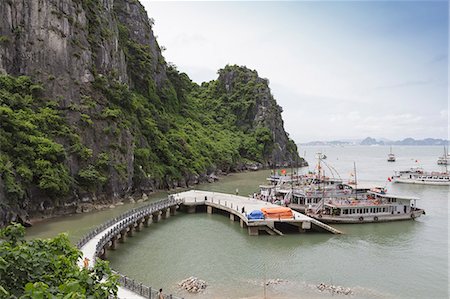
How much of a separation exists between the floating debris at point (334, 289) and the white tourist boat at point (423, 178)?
2793 inches

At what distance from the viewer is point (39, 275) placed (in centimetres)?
931

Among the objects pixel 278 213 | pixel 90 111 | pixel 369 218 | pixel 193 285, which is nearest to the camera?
pixel 193 285

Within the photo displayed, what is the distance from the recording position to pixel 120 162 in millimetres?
57688

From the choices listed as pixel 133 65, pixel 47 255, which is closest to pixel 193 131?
pixel 133 65

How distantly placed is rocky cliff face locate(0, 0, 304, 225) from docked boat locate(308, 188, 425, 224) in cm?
3047

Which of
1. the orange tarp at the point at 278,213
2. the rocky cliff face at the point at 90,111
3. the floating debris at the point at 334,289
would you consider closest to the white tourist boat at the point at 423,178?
the rocky cliff face at the point at 90,111

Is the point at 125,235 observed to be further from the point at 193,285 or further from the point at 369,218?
the point at 369,218

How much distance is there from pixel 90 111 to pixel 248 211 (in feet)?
96.1

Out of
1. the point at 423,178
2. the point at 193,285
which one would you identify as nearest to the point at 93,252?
the point at 193,285

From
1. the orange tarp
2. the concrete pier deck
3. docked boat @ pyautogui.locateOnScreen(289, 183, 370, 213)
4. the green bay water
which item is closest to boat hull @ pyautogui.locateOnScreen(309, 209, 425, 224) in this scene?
the green bay water

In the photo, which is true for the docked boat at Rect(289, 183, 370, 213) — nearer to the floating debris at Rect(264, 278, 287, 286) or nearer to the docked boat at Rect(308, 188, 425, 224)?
the docked boat at Rect(308, 188, 425, 224)

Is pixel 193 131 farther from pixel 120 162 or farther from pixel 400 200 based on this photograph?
pixel 400 200

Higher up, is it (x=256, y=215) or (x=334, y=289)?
(x=256, y=215)

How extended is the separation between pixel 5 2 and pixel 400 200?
199 feet
